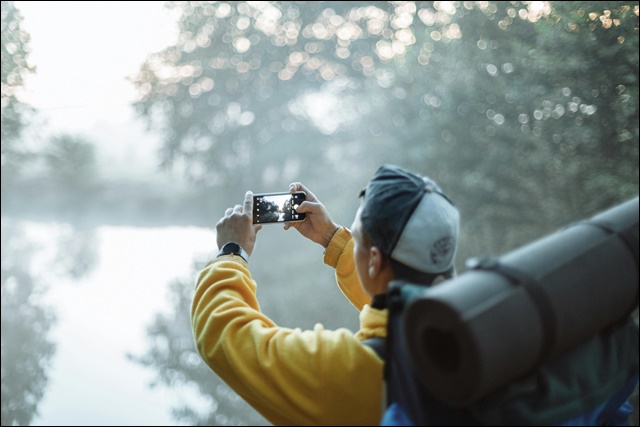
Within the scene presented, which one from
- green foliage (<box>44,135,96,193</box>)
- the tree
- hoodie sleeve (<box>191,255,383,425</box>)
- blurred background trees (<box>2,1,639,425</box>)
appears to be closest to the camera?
hoodie sleeve (<box>191,255,383,425</box>)

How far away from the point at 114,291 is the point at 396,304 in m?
3.10

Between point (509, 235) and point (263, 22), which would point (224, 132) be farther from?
point (509, 235)

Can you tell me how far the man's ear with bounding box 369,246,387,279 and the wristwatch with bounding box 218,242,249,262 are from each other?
0.22 m

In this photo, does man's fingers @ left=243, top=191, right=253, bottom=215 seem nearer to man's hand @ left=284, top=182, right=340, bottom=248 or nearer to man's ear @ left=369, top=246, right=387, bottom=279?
man's hand @ left=284, top=182, right=340, bottom=248

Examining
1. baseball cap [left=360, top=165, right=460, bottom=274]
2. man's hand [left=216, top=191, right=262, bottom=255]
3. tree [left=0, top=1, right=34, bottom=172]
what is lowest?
man's hand [left=216, top=191, right=262, bottom=255]

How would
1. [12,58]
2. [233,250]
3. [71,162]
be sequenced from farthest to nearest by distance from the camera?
1. [71,162]
2. [12,58]
3. [233,250]

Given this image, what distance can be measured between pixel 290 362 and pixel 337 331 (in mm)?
69

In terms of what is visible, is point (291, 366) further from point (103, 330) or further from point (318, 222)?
point (103, 330)

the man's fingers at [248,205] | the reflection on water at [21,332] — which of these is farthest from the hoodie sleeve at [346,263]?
the reflection on water at [21,332]

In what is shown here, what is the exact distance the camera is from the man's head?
2.61 ft

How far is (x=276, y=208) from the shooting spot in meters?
1.15

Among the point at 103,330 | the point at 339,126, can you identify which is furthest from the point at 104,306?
the point at 339,126

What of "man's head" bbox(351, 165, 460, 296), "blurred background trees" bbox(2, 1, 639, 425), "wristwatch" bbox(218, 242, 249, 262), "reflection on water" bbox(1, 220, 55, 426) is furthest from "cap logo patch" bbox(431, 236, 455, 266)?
"reflection on water" bbox(1, 220, 55, 426)

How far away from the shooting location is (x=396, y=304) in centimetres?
71
